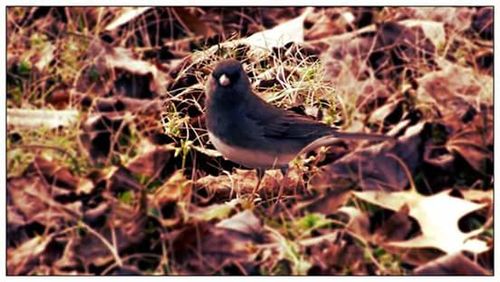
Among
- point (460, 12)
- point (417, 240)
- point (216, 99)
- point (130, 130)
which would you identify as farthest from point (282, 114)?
point (460, 12)

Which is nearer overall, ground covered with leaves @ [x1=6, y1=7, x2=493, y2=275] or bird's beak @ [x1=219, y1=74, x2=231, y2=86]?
bird's beak @ [x1=219, y1=74, x2=231, y2=86]

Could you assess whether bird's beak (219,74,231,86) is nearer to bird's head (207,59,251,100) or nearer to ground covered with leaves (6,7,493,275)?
bird's head (207,59,251,100)

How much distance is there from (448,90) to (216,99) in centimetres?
104

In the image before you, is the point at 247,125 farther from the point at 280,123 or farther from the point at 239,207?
the point at 239,207

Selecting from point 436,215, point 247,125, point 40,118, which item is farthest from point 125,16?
point 247,125

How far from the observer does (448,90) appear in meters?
1.55

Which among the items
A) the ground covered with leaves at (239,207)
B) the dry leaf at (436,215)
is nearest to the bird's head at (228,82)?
the ground covered with leaves at (239,207)

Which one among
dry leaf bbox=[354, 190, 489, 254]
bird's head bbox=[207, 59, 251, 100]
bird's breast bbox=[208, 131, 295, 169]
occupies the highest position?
bird's head bbox=[207, 59, 251, 100]

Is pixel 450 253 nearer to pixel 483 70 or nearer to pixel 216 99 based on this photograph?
pixel 483 70

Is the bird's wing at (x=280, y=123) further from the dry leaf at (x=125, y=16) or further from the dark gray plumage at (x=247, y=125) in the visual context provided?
the dry leaf at (x=125, y=16)

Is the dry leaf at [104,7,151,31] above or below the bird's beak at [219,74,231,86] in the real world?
above

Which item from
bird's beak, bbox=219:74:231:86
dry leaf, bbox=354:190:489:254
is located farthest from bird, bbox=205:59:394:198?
dry leaf, bbox=354:190:489:254

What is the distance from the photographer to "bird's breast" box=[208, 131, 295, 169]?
1.92 feet

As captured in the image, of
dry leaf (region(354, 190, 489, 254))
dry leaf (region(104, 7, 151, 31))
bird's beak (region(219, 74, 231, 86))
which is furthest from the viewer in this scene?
dry leaf (region(104, 7, 151, 31))
